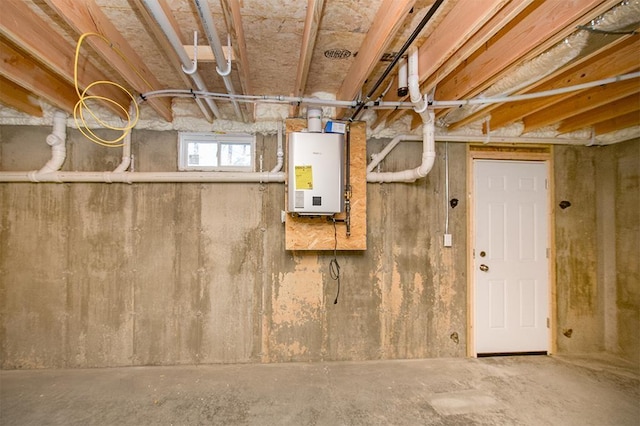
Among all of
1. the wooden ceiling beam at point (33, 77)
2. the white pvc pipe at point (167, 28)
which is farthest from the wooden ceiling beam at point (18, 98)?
the white pvc pipe at point (167, 28)

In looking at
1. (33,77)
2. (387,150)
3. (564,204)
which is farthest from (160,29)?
(564,204)

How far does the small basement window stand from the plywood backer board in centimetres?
44

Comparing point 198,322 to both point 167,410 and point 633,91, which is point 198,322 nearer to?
point 167,410

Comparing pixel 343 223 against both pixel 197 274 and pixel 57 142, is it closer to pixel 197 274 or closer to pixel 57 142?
pixel 197 274

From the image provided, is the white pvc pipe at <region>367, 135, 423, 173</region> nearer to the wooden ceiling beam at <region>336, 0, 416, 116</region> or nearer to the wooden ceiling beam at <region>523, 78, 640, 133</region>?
the wooden ceiling beam at <region>336, 0, 416, 116</region>

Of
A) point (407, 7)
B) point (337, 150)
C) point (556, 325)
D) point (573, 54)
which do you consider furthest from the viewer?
point (556, 325)

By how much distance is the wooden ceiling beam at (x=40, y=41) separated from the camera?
4.53 ft

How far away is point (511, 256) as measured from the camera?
2.81 meters

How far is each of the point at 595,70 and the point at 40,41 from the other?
3.21 meters

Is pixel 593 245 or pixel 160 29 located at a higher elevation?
pixel 160 29

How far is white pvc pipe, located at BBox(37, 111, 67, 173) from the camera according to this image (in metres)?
2.42

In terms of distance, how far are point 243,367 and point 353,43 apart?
8.58 feet

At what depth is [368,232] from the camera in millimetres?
2680

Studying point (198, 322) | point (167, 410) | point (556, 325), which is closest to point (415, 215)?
point (556, 325)
